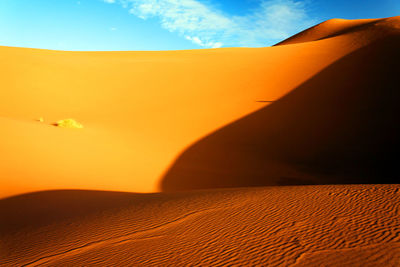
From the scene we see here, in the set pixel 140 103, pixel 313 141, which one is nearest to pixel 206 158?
pixel 313 141

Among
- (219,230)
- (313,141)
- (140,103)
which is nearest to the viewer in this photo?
(219,230)

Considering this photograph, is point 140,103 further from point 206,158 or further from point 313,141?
point 313,141

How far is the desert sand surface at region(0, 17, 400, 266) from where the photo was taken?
3.03 metres

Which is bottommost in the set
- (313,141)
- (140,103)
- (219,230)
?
(219,230)

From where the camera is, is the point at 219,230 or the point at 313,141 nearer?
the point at 219,230

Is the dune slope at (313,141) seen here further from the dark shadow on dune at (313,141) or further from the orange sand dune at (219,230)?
the orange sand dune at (219,230)

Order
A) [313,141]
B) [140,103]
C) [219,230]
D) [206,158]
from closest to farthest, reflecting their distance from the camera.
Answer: [219,230] → [206,158] → [313,141] → [140,103]

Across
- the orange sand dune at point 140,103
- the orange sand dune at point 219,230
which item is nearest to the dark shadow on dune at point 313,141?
the orange sand dune at point 140,103

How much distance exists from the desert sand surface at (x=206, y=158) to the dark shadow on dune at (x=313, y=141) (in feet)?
0.22

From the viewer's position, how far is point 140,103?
14391 mm

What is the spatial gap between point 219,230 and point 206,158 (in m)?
6.13

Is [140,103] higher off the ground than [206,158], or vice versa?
[140,103]

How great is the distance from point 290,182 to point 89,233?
608 cm

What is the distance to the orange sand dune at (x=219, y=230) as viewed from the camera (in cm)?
271
